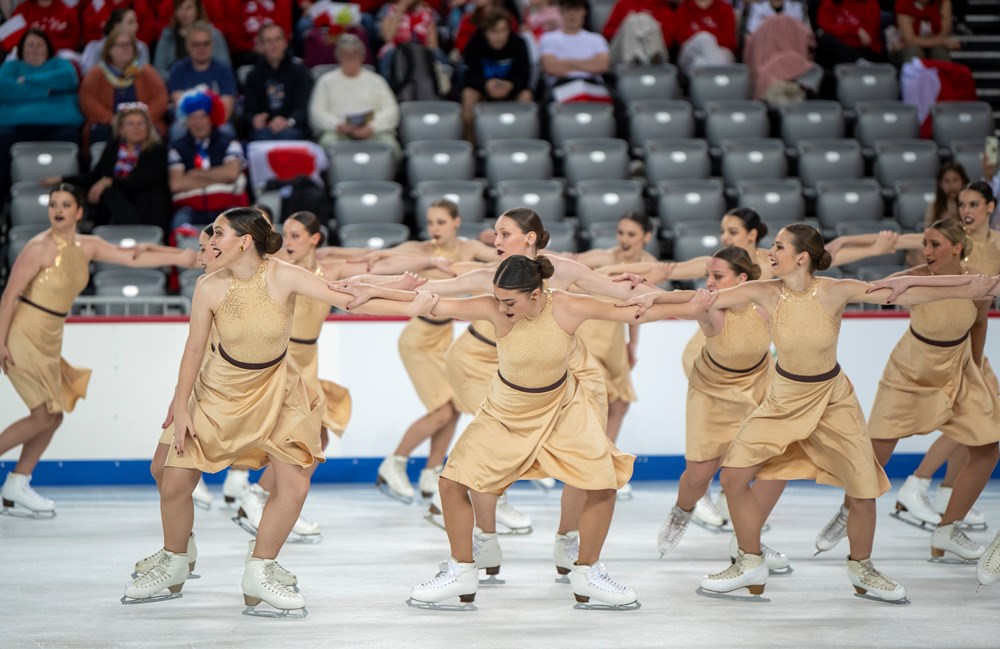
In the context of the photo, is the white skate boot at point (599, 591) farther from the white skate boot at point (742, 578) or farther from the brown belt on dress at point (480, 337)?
the brown belt on dress at point (480, 337)

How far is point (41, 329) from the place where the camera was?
7656mm

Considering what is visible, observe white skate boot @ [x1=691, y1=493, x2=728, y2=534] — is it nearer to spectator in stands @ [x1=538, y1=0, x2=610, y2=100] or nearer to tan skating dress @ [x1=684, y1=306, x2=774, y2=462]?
tan skating dress @ [x1=684, y1=306, x2=774, y2=462]

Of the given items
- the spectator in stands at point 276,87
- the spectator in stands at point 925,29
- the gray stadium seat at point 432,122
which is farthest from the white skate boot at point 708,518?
the spectator in stands at point 925,29

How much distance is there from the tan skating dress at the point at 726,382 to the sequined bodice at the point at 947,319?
0.81m

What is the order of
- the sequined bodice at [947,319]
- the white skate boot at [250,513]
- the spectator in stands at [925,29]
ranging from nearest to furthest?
the sequined bodice at [947,319], the white skate boot at [250,513], the spectator in stands at [925,29]

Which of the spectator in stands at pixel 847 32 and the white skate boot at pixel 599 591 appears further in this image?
the spectator in stands at pixel 847 32

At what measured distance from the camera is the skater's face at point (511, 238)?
5.94 metres

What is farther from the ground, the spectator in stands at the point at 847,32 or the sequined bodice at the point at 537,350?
the spectator in stands at the point at 847,32

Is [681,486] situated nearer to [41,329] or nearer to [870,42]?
[41,329]

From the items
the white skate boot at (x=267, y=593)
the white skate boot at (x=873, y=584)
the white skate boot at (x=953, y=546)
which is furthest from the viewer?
the white skate boot at (x=953, y=546)

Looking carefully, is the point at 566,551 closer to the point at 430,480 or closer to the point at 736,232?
the point at 736,232

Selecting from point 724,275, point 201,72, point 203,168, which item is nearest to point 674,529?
point 724,275

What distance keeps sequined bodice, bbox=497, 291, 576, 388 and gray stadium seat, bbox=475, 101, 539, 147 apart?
248 inches

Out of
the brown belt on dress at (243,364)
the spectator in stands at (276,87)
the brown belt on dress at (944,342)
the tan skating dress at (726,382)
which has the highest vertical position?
the spectator in stands at (276,87)
